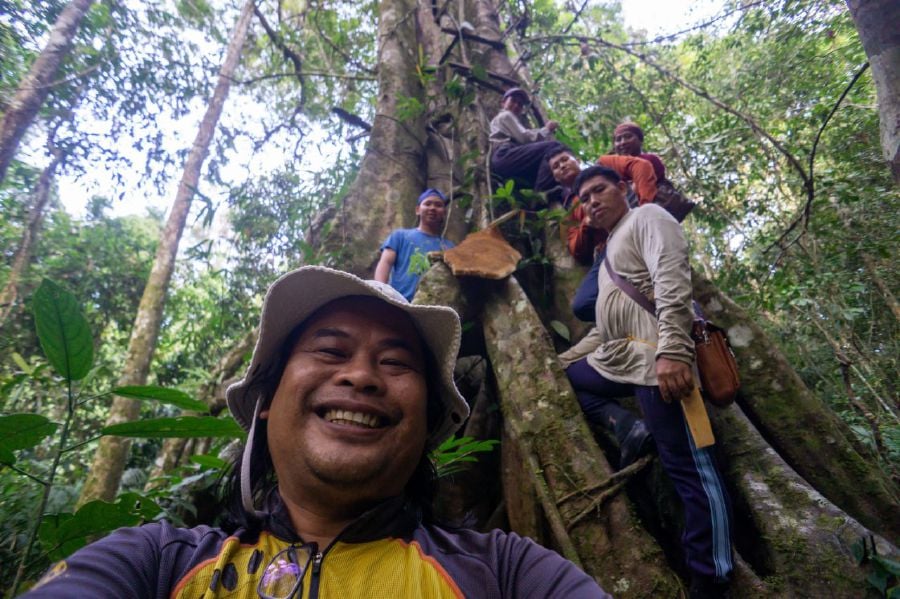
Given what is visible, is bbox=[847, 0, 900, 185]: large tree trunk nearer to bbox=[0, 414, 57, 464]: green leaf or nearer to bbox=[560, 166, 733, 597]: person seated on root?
bbox=[560, 166, 733, 597]: person seated on root

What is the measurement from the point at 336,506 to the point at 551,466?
1373 mm

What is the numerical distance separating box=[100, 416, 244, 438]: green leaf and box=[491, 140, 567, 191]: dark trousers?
3687 mm

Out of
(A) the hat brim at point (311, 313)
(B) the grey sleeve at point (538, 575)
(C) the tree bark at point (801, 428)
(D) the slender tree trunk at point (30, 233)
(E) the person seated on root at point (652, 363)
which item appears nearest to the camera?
(B) the grey sleeve at point (538, 575)

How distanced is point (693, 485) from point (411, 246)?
2.65 meters

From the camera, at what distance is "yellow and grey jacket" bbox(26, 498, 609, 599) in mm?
1098

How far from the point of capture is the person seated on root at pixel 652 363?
2.02 meters

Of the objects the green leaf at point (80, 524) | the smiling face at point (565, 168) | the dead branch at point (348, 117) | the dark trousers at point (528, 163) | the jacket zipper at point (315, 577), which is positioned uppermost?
the dead branch at point (348, 117)

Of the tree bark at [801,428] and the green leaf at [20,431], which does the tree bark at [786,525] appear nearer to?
the tree bark at [801,428]

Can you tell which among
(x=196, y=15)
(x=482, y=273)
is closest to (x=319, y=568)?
(x=482, y=273)

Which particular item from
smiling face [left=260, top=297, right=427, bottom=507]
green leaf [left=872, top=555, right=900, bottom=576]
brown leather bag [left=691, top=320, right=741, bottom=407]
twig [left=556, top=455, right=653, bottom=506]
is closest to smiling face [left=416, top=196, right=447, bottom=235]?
brown leather bag [left=691, top=320, right=741, bottom=407]

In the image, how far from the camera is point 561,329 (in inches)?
136

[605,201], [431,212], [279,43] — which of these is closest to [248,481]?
[605,201]

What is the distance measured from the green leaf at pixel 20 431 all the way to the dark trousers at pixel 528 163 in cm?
396

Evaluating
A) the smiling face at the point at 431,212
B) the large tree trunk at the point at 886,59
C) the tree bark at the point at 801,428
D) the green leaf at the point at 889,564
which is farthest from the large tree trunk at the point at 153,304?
the green leaf at the point at 889,564
